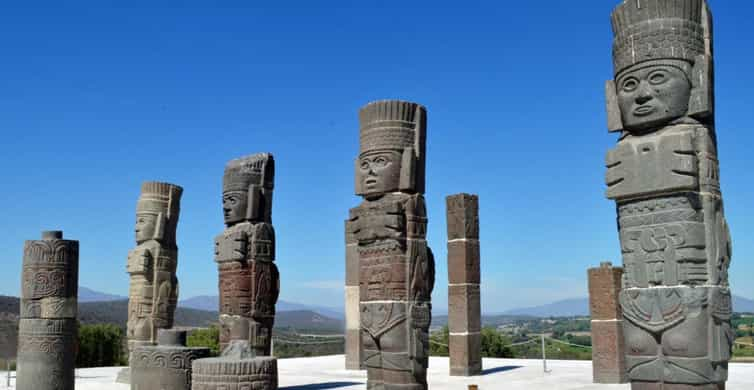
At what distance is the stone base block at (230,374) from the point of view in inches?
316

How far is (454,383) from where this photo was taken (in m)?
13.5

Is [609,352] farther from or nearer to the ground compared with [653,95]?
nearer to the ground

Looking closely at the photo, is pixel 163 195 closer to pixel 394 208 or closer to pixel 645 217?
pixel 394 208

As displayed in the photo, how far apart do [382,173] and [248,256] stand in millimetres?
3584

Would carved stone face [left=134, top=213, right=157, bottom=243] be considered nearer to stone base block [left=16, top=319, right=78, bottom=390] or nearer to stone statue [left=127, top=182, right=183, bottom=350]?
stone statue [left=127, top=182, right=183, bottom=350]

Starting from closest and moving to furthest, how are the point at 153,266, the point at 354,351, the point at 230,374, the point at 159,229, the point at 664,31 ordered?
the point at 664,31 < the point at 230,374 < the point at 153,266 < the point at 159,229 < the point at 354,351

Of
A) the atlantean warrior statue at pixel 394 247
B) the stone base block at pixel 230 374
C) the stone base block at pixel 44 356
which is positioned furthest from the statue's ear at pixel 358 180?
the stone base block at pixel 44 356

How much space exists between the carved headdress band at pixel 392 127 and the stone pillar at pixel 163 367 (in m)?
3.78

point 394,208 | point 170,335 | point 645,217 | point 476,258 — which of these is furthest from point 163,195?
point 645,217

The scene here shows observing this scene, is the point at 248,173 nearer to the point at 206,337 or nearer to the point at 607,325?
the point at 607,325

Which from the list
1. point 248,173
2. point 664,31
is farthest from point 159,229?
Result: point 664,31

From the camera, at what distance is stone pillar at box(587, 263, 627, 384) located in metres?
12.8

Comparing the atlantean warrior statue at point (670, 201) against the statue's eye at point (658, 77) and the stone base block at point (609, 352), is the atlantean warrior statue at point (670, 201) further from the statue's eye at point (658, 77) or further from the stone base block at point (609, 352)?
the stone base block at point (609, 352)

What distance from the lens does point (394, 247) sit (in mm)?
9406
